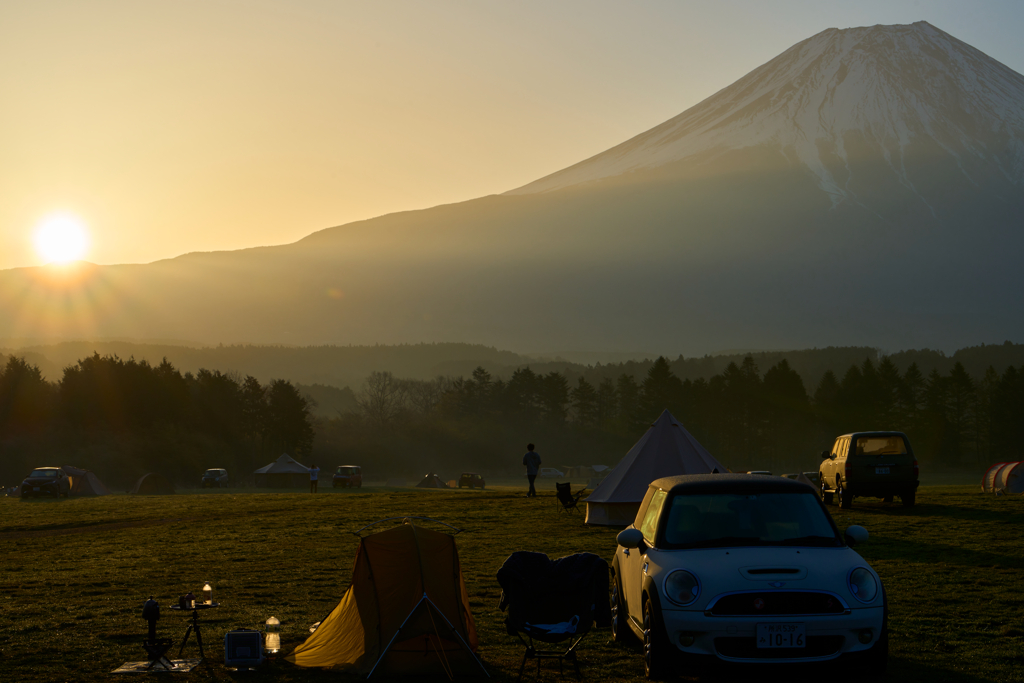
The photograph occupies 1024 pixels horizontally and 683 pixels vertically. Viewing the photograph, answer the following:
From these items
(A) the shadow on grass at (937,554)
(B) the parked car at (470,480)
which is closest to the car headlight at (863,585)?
(A) the shadow on grass at (937,554)

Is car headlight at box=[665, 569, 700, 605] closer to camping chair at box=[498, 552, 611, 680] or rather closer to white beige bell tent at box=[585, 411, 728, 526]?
camping chair at box=[498, 552, 611, 680]

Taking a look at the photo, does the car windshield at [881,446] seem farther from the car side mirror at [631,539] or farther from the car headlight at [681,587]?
the car headlight at [681,587]

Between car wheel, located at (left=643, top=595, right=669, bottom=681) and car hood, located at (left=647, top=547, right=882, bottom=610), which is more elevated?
car hood, located at (left=647, top=547, right=882, bottom=610)

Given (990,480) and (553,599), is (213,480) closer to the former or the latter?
(990,480)

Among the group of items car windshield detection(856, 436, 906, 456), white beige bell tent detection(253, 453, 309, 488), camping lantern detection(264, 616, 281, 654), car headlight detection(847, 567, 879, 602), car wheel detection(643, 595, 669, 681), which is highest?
car windshield detection(856, 436, 906, 456)

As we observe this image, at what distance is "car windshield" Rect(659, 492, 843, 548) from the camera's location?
844 cm

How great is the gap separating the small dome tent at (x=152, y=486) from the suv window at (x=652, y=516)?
44083 millimetres

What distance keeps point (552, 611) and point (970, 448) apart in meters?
103

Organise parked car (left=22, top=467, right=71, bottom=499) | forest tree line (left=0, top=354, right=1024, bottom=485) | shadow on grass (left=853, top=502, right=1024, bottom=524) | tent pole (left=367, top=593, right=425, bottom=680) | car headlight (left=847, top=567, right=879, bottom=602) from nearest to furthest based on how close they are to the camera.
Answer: car headlight (left=847, top=567, right=879, bottom=602)
tent pole (left=367, top=593, right=425, bottom=680)
shadow on grass (left=853, top=502, right=1024, bottom=524)
parked car (left=22, top=467, right=71, bottom=499)
forest tree line (left=0, top=354, right=1024, bottom=485)

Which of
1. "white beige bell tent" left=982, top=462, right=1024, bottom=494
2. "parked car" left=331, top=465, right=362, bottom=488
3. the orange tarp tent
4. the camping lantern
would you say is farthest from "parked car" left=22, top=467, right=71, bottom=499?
"white beige bell tent" left=982, top=462, right=1024, bottom=494

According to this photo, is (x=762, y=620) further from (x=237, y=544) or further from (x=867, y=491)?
(x=867, y=491)

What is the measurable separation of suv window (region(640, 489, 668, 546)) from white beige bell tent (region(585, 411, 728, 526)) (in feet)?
38.8

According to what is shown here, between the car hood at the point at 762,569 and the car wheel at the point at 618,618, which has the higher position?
the car hood at the point at 762,569

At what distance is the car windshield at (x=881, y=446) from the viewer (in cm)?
2339
